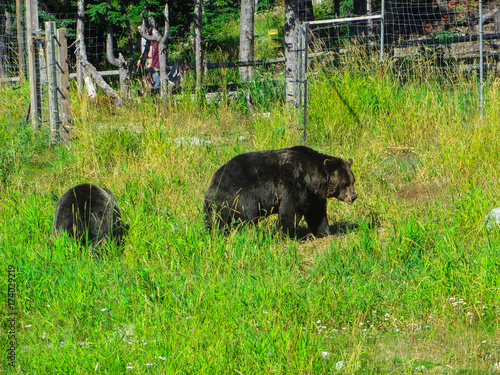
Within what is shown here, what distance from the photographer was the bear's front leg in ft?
20.0

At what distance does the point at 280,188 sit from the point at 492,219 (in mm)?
1952


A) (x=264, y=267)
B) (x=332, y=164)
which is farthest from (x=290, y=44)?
(x=264, y=267)

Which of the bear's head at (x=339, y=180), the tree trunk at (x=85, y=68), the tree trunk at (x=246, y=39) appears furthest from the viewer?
the tree trunk at (x=246, y=39)

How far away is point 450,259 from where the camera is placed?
14.5ft

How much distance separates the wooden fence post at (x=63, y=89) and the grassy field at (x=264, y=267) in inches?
39.9

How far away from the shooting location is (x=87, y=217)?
17.1 ft

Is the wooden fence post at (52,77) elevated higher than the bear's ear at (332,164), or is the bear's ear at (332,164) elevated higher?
the wooden fence post at (52,77)

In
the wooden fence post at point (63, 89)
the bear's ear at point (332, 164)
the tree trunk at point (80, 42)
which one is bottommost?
the bear's ear at point (332, 164)

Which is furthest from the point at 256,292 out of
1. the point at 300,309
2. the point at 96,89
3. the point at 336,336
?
the point at 96,89

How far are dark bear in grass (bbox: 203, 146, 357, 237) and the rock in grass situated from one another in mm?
1301

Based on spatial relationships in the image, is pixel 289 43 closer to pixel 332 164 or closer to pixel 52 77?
pixel 52 77

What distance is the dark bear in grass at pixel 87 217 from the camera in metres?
5.17

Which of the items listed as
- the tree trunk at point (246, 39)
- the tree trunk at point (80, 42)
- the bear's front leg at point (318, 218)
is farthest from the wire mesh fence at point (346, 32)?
the bear's front leg at point (318, 218)

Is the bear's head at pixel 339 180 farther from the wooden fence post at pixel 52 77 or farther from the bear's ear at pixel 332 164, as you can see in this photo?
the wooden fence post at pixel 52 77
